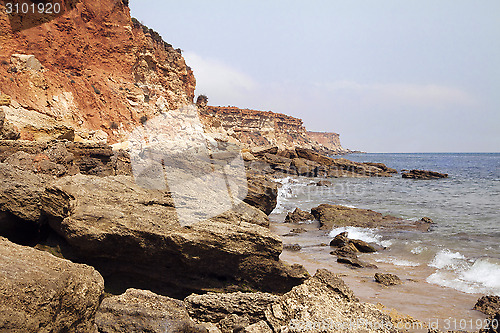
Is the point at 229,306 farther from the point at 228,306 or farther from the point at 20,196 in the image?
the point at 20,196

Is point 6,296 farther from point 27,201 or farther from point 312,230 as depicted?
point 312,230

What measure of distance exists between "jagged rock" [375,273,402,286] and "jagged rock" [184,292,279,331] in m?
3.78

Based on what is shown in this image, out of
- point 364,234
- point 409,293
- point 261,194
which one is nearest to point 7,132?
point 261,194

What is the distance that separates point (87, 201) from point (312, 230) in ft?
32.3

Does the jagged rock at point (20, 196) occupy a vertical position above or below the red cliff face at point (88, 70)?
below

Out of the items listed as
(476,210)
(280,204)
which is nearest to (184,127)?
(280,204)

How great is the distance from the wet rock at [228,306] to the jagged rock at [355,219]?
908 centimetres

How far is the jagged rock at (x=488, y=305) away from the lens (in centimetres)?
545

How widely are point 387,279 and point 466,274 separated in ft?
7.45

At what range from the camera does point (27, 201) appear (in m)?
4.25

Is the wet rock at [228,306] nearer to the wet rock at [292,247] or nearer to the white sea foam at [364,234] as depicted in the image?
the wet rock at [292,247]

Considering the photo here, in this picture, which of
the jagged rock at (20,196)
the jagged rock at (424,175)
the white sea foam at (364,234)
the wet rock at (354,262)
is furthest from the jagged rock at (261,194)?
the jagged rock at (424,175)

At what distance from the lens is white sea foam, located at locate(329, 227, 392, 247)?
10.8m

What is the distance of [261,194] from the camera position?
35.6ft
